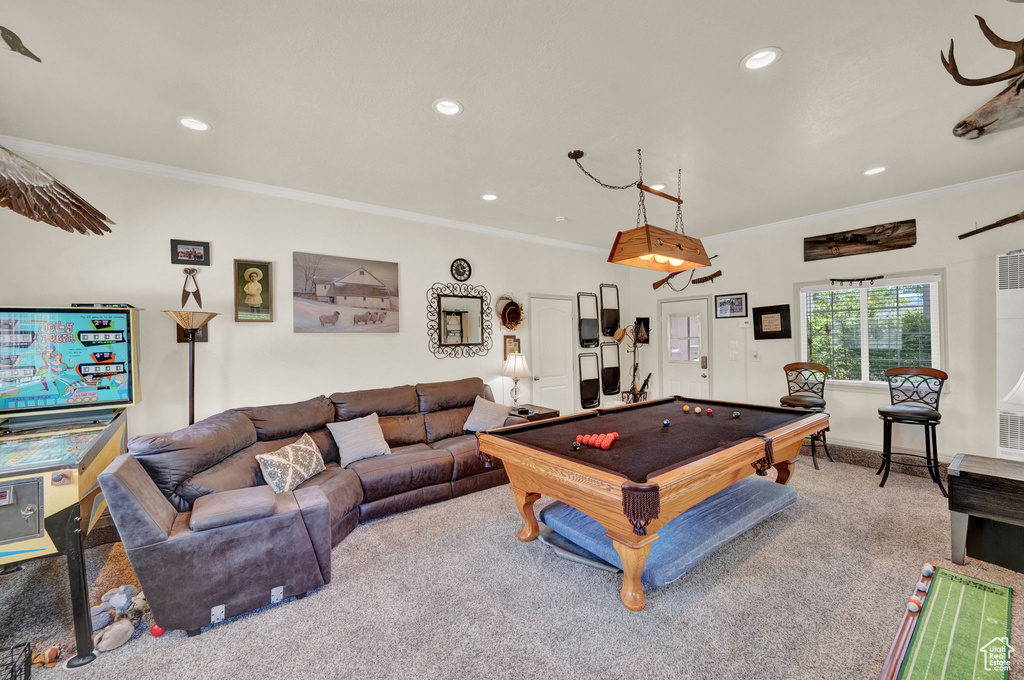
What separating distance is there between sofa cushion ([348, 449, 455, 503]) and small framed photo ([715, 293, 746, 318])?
4.44 meters

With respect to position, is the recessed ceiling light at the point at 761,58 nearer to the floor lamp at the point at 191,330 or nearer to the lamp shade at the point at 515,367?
the lamp shade at the point at 515,367

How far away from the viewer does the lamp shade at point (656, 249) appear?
9.16ft

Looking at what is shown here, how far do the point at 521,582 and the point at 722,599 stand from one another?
110cm

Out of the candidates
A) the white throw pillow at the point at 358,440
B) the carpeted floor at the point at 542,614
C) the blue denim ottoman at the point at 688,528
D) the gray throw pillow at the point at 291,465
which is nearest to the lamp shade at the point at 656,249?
the blue denim ottoman at the point at 688,528

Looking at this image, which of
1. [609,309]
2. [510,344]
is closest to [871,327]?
[609,309]

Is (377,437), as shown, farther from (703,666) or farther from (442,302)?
(703,666)

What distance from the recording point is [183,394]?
3211 mm

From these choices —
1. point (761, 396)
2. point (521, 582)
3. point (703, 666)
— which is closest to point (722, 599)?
point (703, 666)

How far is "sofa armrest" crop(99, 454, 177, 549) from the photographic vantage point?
177cm

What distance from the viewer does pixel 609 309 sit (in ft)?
21.6

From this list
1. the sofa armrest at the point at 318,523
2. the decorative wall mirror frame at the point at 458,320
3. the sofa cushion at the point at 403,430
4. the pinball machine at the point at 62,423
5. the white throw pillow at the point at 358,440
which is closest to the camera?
the pinball machine at the point at 62,423

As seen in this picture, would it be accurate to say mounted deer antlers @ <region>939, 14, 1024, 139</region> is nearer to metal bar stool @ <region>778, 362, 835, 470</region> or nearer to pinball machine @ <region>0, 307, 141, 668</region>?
metal bar stool @ <region>778, 362, 835, 470</region>

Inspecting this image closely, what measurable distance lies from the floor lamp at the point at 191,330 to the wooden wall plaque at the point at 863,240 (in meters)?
6.32

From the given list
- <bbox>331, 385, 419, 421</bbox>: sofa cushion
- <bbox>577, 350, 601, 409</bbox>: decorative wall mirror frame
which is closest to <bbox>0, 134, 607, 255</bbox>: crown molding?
<bbox>331, 385, 419, 421</bbox>: sofa cushion
